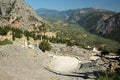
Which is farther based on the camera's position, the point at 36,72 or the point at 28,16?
the point at 28,16

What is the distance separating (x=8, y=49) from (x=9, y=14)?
112 m

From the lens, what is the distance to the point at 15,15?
559ft

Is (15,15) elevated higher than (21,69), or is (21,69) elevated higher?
(15,15)

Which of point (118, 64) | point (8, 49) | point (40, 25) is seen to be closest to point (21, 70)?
point (8, 49)

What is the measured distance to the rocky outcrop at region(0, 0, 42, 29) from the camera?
539 ft

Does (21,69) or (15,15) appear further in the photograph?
(15,15)

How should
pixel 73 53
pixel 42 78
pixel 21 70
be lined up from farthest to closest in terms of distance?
pixel 73 53, pixel 21 70, pixel 42 78

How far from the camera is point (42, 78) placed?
1654 inches

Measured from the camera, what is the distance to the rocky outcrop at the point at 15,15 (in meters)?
164

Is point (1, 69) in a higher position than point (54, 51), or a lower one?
higher

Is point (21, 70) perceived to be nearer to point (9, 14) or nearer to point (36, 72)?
point (36, 72)

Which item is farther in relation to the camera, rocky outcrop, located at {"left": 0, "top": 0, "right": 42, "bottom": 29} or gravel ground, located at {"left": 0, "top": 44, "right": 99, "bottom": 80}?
rocky outcrop, located at {"left": 0, "top": 0, "right": 42, "bottom": 29}

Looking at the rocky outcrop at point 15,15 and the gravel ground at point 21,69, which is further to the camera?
the rocky outcrop at point 15,15

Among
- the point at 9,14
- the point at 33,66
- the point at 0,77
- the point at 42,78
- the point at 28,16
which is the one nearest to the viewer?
the point at 0,77
